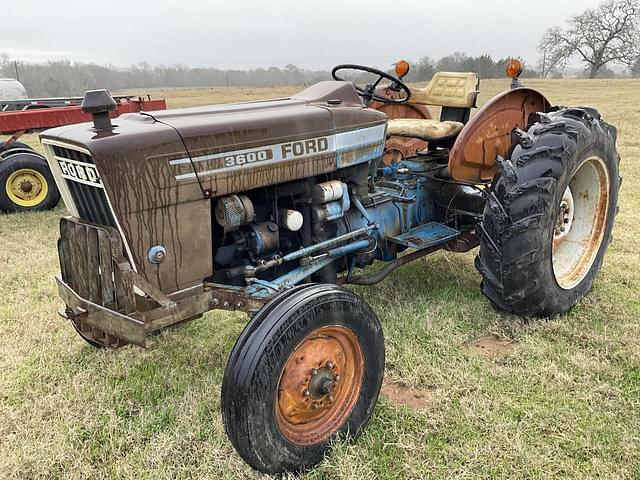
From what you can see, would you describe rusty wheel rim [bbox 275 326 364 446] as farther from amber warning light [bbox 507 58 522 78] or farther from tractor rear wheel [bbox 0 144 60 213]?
tractor rear wheel [bbox 0 144 60 213]

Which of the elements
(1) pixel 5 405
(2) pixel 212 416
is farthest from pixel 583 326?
(1) pixel 5 405

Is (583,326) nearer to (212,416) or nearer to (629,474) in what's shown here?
(629,474)

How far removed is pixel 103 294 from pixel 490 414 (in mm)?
1871

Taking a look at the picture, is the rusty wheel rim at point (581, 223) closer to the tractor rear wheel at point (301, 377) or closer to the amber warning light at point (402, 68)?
the amber warning light at point (402, 68)

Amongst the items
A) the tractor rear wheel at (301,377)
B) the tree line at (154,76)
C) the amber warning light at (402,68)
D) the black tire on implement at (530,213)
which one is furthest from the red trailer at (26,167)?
the tree line at (154,76)

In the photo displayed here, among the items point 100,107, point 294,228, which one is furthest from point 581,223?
point 100,107

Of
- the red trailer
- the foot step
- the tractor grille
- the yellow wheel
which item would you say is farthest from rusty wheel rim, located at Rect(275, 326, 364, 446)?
the yellow wheel

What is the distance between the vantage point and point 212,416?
8.36ft

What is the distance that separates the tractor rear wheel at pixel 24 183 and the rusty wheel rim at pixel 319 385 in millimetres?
5729

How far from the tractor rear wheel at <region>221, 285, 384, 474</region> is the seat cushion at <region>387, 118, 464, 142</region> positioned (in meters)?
1.93

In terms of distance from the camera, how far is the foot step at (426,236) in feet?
11.2

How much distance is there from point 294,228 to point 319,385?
852mm

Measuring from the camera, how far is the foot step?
342 cm

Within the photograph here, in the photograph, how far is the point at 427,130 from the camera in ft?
12.7
